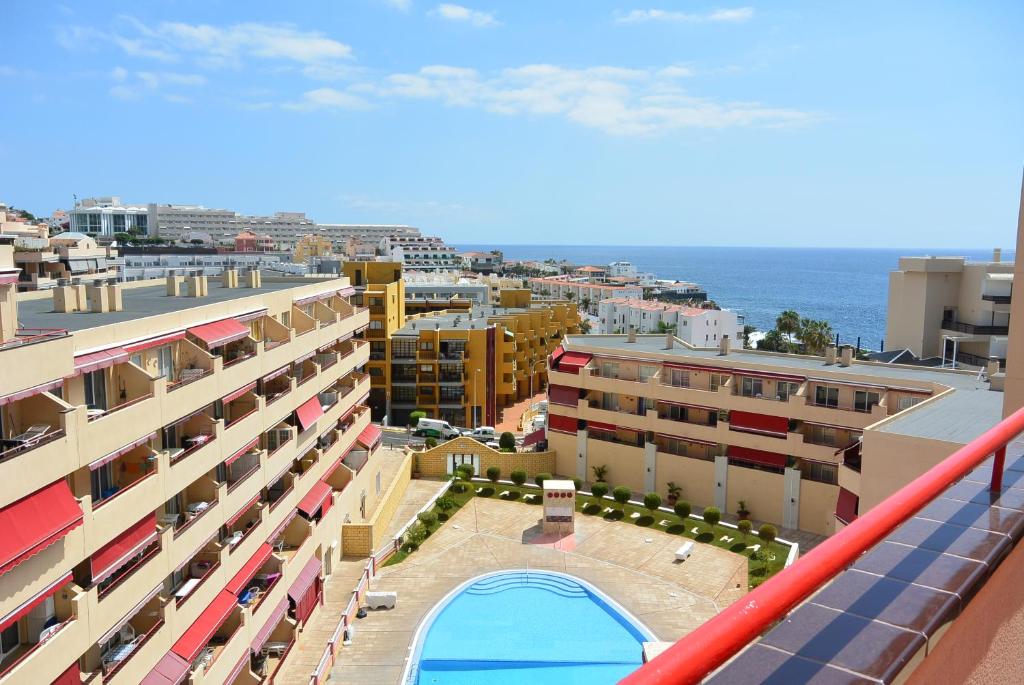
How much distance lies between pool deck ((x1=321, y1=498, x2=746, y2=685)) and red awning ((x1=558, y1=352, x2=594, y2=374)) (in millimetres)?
7718

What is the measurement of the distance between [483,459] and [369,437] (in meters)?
8.18

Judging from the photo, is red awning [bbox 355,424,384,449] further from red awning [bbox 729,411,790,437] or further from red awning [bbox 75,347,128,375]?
red awning [bbox 75,347,128,375]

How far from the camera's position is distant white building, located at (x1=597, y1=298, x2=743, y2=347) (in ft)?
282

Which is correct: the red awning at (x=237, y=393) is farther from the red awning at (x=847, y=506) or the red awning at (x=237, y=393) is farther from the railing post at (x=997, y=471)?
the railing post at (x=997, y=471)

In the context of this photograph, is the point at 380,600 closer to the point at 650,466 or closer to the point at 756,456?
the point at 650,466

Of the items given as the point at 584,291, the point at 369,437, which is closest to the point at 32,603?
the point at 369,437

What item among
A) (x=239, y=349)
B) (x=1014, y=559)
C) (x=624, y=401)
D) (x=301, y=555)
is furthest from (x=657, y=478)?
(x=1014, y=559)

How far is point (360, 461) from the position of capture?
3334 cm

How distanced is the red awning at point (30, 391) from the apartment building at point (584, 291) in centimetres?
11292

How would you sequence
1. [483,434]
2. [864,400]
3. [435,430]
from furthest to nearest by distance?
1. [483,434]
2. [435,430]
3. [864,400]

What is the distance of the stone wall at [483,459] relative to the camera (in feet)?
133

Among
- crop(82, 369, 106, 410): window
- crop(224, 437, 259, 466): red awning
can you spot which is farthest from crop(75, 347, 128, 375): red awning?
crop(224, 437, 259, 466): red awning

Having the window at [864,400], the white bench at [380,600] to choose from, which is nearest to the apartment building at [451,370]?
the window at [864,400]

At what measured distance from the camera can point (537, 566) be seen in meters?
29.3
